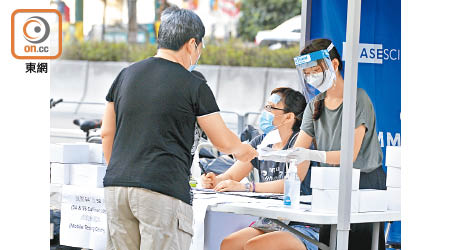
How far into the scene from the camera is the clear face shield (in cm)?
373

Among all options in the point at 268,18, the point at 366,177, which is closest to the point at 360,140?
the point at 366,177

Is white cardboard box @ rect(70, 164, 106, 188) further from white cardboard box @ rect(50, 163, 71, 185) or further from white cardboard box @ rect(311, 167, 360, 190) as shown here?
white cardboard box @ rect(311, 167, 360, 190)

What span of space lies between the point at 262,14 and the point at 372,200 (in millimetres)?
16232

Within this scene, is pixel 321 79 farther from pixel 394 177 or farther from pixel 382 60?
pixel 382 60

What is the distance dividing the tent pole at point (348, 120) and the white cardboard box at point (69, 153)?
1.57 meters

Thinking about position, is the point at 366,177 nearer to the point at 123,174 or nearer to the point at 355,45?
the point at 355,45

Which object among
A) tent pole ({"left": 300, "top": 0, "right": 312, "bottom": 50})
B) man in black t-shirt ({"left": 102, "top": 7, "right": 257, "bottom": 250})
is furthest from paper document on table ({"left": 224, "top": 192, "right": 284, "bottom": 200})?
tent pole ({"left": 300, "top": 0, "right": 312, "bottom": 50})

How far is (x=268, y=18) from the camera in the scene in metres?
19.2

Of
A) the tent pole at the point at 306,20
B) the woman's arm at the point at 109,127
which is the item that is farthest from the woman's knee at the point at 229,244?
the tent pole at the point at 306,20

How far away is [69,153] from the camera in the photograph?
4.18 m

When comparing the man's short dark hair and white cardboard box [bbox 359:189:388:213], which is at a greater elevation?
the man's short dark hair

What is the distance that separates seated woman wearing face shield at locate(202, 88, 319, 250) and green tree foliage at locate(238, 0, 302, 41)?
48.5ft

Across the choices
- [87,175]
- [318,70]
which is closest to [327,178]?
[318,70]

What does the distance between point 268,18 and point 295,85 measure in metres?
4.23
